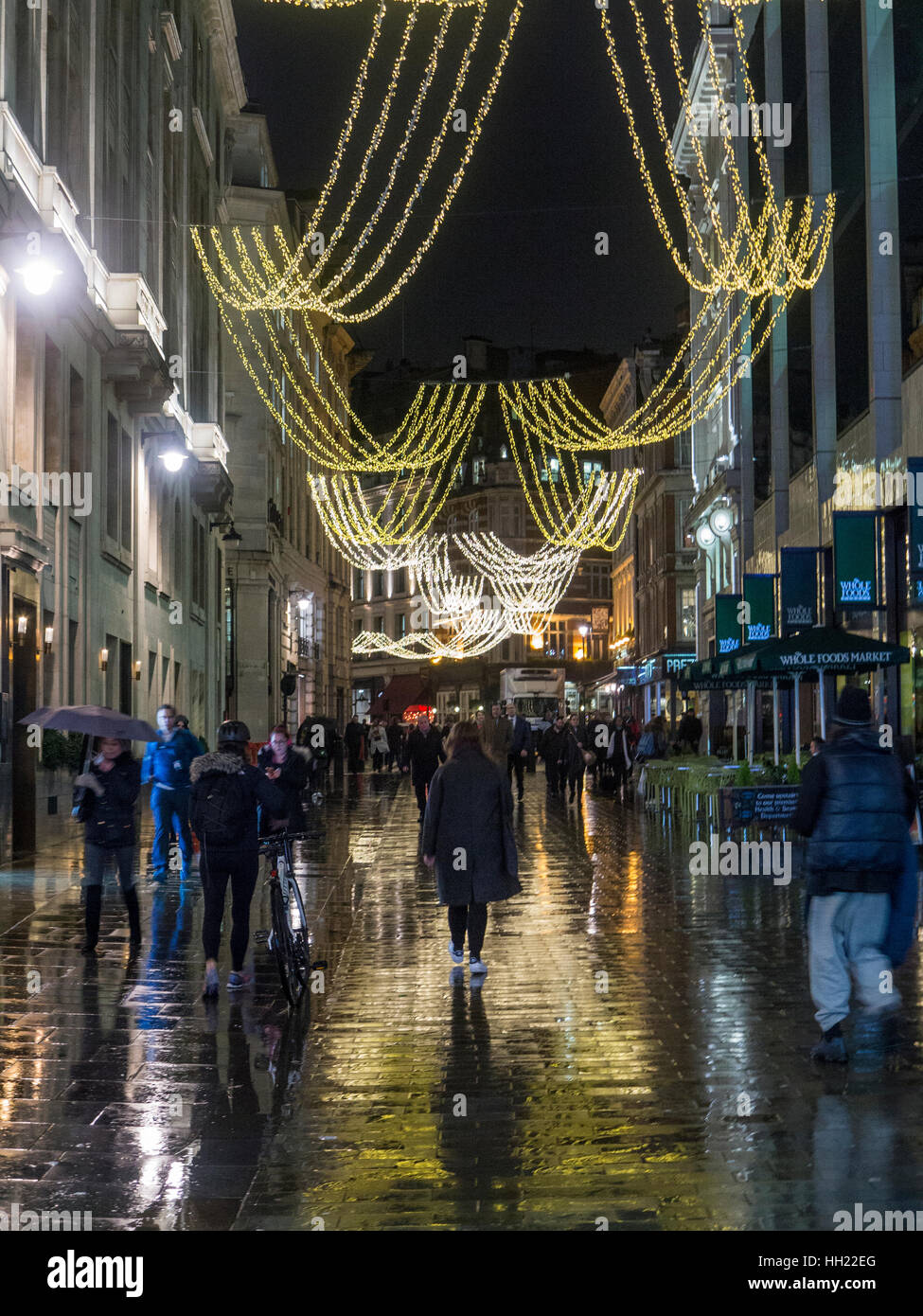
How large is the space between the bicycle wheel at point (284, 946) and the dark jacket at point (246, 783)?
35 cm

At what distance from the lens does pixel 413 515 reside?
96.5 meters

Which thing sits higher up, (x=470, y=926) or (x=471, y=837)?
(x=471, y=837)

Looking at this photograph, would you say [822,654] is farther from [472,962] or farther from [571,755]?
[571,755]

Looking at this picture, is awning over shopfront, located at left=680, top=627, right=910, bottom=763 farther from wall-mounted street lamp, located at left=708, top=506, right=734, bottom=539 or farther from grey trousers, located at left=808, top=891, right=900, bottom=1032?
wall-mounted street lamp, located at left=708, top=506, right=734, bottom=539

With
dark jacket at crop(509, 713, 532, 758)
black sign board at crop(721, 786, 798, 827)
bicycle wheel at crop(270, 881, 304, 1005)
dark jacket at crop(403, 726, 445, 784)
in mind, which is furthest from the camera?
dark jacket at crop(509, 713, 532, 758)

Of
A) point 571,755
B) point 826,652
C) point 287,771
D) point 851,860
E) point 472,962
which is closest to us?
point 851,860

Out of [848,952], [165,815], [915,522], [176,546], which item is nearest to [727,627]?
[176,546]

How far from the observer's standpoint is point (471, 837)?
1066 centimetres

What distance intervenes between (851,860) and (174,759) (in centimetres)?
1065

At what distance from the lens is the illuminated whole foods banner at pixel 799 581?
25953mm

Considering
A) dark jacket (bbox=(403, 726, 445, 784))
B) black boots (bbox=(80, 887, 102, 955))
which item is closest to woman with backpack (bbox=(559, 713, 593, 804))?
dark jacket (bbox=(403, 726, 445, 784))

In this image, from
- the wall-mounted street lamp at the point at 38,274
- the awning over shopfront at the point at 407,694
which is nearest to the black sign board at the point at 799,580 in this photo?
the wall-mounted street lamp at the point at 38,274

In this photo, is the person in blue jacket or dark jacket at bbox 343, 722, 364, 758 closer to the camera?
the person in blue jacket

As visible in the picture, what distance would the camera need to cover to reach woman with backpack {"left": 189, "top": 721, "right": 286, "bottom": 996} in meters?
9.77
